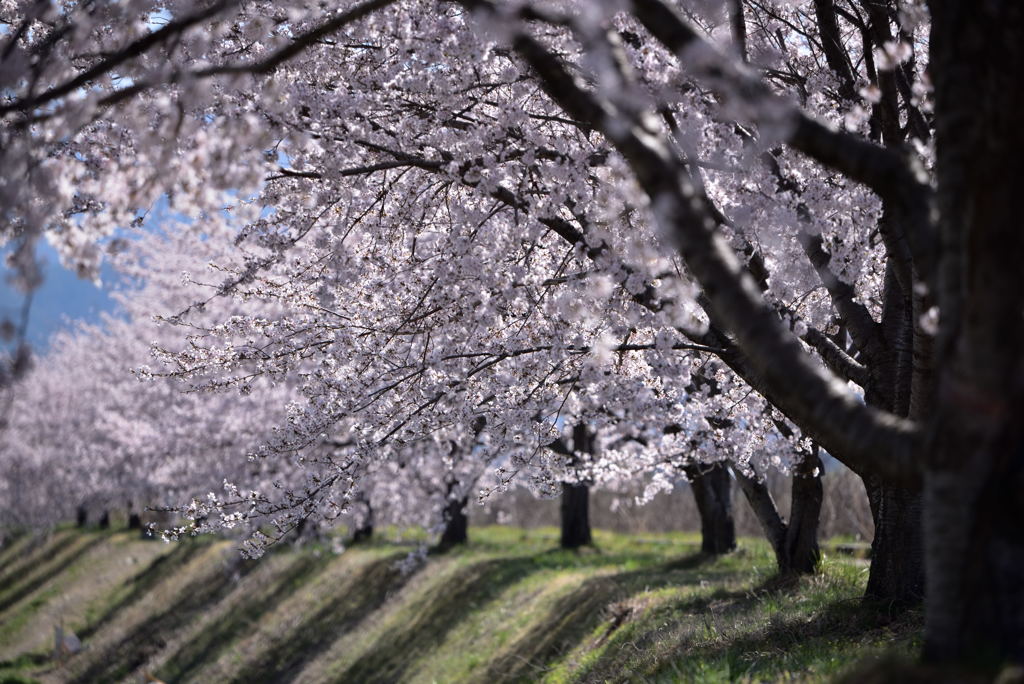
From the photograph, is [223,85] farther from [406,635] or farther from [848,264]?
[406,635]

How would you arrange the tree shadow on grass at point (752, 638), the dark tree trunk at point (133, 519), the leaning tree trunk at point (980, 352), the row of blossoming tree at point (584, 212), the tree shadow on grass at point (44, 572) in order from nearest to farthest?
the leaning tree trunk at point (980, 352), the row of blossoming tree at point (584, 212), the tree shadow on grass at point (752, 638), the tree shadow on grass at point (44, 572), the dark tree trunk at point (133, 519)

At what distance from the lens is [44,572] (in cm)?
3516

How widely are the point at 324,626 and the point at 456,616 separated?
439cm

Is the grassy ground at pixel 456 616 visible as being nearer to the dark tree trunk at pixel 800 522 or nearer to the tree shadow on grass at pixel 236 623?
the tree shadow on grass at pixel 236 623

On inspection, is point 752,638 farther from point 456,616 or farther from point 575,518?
point 575,518

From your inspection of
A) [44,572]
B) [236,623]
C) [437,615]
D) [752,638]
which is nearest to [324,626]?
[437,615]

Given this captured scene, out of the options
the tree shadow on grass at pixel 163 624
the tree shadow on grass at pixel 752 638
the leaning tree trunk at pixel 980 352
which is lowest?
the tree shadow on grass at pixel 163 624

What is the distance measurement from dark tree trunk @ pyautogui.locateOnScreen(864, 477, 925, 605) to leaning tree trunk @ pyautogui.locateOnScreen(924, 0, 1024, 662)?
4116mm

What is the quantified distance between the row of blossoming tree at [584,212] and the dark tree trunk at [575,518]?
9019 mm

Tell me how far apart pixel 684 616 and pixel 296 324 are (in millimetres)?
5133

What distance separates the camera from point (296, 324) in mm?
8445

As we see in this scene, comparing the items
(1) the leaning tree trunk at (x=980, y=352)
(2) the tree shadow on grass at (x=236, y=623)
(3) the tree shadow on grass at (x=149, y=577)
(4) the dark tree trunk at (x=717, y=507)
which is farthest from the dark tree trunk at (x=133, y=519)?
(1) the leaning tree trunk at (x=980, y=352)

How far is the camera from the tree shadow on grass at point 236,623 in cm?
A: 2109

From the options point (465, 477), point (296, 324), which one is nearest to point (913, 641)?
point (296, 324)
